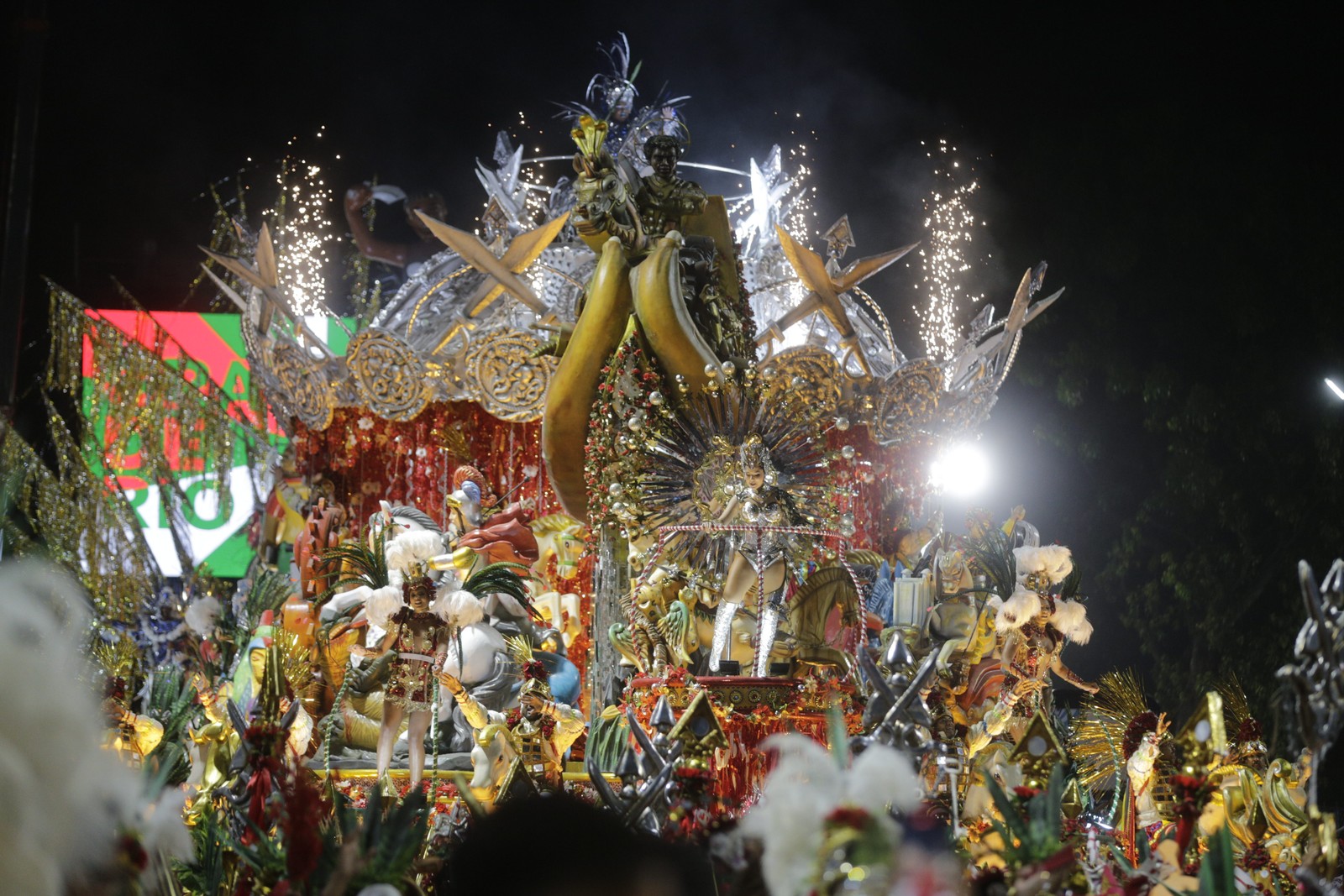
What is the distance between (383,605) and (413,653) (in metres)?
0.27

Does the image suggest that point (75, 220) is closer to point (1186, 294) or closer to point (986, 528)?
point (986, 528)

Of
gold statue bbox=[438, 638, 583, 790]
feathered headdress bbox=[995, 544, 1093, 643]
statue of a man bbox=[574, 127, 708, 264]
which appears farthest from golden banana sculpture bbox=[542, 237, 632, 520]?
feathered headdress bbox=[995, 544, 1093, 643]

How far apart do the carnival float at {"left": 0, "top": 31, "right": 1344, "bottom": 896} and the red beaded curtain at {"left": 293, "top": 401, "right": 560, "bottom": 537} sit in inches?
1.2

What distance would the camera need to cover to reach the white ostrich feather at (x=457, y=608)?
6.55 metres

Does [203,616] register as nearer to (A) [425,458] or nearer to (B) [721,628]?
(A) [425,458]

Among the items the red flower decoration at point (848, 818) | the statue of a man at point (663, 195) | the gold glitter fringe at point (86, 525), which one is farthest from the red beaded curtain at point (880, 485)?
the red flower decoration at point (848, 818)

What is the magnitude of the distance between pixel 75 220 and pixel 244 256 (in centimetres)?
219

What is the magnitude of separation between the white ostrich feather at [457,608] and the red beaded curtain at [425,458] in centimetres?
457

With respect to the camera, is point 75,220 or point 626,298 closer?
point 626,298

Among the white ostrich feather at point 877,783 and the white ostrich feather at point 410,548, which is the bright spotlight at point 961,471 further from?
the white ostrich feather at point 877,783

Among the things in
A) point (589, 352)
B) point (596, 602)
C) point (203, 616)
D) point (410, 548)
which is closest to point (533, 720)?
point (410, 548)

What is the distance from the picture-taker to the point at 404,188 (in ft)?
47.5

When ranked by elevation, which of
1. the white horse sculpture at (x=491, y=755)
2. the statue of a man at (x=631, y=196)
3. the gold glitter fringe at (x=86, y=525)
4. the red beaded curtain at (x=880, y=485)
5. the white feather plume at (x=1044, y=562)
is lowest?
the white horse sculpture at (x=491, y=755)

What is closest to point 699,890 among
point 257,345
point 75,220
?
point 257,345
